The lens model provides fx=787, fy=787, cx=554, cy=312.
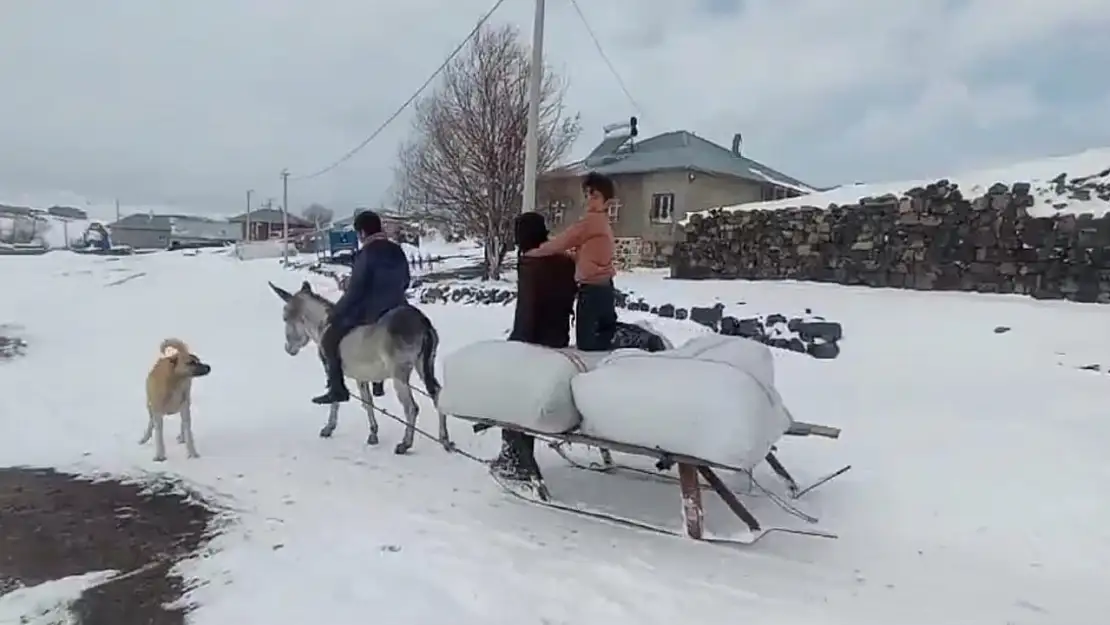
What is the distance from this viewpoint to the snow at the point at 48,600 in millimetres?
3727

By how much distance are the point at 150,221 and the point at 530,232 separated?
9475cm

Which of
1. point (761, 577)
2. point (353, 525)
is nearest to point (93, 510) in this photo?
point (353, 525)

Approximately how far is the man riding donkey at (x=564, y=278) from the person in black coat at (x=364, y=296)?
68.7 inches

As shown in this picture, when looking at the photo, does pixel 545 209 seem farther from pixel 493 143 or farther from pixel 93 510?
pixel 93 510

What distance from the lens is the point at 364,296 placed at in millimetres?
7082

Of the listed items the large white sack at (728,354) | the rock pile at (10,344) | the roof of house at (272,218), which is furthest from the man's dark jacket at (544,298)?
the roof of house at (272,218)

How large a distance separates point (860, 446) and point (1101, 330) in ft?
14.1

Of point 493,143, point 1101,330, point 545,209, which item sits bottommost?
point 1101,330

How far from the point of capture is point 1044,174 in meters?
11.9

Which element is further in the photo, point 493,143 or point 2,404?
point 493,143

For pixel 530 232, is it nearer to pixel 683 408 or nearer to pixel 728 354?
pixel 728 354

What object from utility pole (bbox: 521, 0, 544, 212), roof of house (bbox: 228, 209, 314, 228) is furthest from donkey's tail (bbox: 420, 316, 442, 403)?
roof of house (bbox: 228, 209, 314, 228)

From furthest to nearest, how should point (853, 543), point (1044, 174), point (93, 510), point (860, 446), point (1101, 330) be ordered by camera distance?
point (1044, 174), point (1101, 330), point (860, 446), point (93, 510), point (853, 543)

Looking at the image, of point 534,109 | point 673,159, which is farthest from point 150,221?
point 534,109
